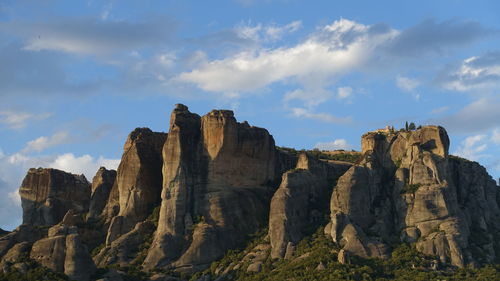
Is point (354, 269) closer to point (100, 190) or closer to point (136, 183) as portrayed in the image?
point (136, 183)

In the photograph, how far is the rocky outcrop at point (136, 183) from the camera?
484 feet

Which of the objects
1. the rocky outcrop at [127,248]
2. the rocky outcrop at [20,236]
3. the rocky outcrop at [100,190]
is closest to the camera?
the rocky outcrop at [20,236]

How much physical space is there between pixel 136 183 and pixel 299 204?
68.6ft

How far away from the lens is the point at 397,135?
5763 inches

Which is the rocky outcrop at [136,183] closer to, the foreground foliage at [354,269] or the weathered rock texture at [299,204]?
the foreground foliage at [354,269]

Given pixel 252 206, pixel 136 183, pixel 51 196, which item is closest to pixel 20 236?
pixel 136 183

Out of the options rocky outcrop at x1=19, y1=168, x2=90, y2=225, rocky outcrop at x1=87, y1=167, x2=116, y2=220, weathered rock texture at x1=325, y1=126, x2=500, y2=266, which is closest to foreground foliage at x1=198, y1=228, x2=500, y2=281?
weathered rock texture at x1=325, y1=126, x2=500, y2=266

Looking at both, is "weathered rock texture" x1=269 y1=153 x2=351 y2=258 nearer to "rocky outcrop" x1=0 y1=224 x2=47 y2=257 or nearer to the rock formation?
the rock formation

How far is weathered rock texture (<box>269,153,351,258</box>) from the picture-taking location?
5394 inches

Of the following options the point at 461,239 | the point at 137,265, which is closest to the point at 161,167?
the point at 137,265

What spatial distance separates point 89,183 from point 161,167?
55.8ft

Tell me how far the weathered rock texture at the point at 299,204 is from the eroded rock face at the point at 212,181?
5341mm

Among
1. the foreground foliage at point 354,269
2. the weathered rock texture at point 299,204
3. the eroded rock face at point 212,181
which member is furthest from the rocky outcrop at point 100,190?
the weathered rock texture at point 299,204

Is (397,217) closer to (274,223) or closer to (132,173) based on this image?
(274,223)
